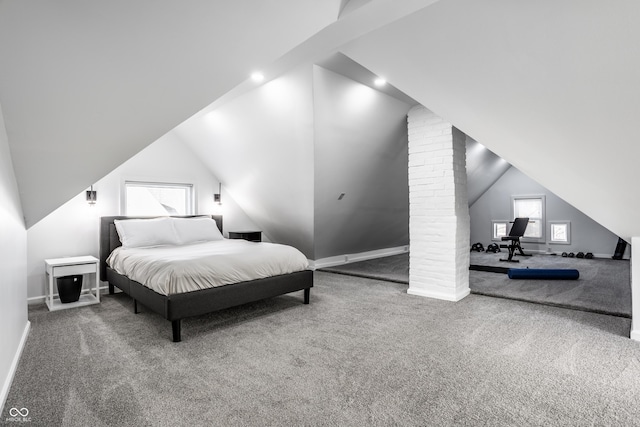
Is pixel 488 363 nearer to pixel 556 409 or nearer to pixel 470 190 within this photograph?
pixel 556 409

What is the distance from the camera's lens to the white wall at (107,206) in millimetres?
4121

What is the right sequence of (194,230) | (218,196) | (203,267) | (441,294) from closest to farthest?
1. (203,267)
2. (441,294)
3. (194,230)
4. (218,196)

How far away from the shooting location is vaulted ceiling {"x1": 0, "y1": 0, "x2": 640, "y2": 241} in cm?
145

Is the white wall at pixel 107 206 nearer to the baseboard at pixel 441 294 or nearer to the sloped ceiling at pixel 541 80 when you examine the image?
the baseboard at pixel 441 294

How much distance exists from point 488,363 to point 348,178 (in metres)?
3.37

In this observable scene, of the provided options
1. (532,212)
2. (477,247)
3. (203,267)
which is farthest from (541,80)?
(532,212)

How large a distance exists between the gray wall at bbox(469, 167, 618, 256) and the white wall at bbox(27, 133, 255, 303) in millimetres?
6540

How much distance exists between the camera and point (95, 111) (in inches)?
74.5

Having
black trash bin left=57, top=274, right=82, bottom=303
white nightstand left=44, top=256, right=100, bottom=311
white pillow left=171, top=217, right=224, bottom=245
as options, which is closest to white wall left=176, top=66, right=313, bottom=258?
white pillow left=171, top=217, right=224, bottom=245

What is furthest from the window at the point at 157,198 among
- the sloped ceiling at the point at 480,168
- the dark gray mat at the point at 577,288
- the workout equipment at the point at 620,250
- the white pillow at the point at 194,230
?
the workout equipment at the point at 620,250

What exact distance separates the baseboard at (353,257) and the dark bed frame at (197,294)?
2244 mm

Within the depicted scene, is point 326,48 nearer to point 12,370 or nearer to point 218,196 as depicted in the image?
point 12,370

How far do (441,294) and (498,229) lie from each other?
573 centimetres

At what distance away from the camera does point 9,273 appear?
2.29 meters
